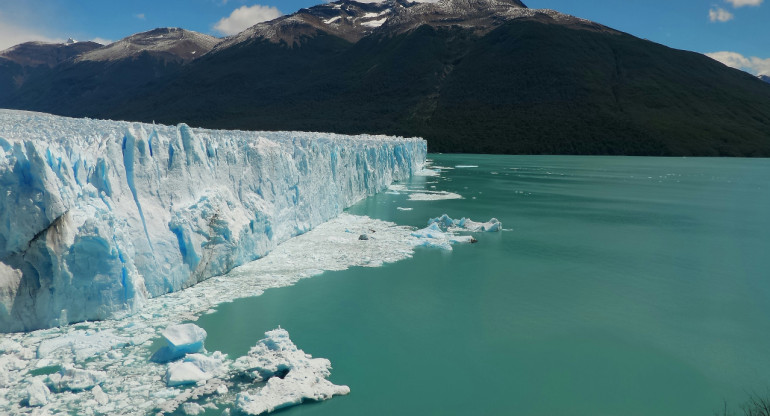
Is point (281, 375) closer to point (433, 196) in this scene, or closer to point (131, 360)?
point (131, 360)

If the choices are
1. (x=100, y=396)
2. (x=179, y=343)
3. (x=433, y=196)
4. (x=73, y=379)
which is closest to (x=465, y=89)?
(x=433, y=196)

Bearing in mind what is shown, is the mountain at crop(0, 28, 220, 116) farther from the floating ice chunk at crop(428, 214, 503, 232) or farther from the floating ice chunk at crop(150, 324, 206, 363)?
the floating ice chunk at crop(150, 324, 206, 363)

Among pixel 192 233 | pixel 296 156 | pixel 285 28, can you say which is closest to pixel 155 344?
pixel 192 233

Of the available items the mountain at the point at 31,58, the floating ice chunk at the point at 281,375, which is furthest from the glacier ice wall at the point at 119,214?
the mountain at the point at 31,58

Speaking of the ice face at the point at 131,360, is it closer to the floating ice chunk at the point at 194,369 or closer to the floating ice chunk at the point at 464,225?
the floating ice chunk at the point at 194,369

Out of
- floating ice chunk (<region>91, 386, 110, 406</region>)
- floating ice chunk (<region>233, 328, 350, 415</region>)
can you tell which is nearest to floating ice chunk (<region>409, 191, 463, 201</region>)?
floating ice chunk (<region>233, 328, 350, 415</region>)

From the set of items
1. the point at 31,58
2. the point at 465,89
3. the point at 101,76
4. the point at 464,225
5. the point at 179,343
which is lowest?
the point at 179,343
